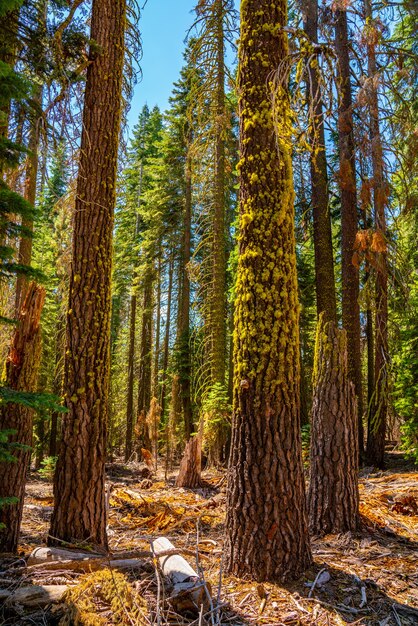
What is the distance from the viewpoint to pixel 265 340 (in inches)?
153

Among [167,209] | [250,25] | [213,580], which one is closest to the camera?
[213,580]

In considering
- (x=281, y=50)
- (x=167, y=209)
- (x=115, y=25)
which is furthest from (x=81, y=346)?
(x=167, y=209)

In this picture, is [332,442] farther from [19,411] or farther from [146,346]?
[146,346]

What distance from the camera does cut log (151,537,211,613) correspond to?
3.09 metres

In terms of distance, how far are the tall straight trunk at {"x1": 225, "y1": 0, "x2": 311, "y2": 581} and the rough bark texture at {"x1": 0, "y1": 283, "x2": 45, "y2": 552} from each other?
96.3 inches

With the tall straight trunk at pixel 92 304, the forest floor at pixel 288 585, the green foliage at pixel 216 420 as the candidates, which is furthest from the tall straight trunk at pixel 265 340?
the green foliage at pixel 216 420

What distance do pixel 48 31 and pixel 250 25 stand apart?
325 cm

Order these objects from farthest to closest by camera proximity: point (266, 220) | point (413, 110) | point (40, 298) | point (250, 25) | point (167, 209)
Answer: point (167, 209) → point (413, 110) → point (40, 298) → point (250, 25) → point (266, 220)

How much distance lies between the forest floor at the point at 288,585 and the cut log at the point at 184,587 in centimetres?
7

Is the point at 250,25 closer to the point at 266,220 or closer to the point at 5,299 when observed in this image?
the point at 266,220

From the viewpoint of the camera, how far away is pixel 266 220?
4.02m

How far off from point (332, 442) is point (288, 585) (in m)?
2.06

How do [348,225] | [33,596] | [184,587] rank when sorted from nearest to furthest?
[33,596], [184,587], [348,225]

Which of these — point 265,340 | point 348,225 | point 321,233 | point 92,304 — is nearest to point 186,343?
point 348,225
